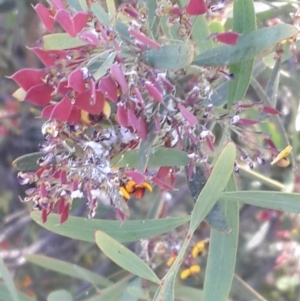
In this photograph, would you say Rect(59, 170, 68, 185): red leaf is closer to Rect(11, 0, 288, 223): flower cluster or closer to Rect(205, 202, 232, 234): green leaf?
Rect(11, 0, 288, 223): flower cluster

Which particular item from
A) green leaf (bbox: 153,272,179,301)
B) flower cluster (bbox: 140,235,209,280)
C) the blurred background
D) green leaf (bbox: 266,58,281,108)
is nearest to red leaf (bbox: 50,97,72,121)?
green leaf (bbox: 153,272,179,301)

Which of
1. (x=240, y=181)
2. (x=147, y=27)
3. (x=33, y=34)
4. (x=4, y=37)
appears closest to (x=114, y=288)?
(x=147, y=27)

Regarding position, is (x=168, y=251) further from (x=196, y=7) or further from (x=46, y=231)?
(x=46, y=231)

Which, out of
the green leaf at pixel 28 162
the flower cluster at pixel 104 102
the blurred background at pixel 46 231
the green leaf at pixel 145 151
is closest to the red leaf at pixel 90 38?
the flower cluster at pixel 104 102

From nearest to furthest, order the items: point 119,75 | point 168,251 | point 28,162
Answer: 1. point 119,75
2. point 28,162
3. point 168,251

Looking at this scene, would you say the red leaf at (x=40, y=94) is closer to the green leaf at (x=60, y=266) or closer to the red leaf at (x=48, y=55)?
the red leaf at (x=48, y=55)

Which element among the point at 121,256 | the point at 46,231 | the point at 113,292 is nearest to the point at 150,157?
the point at 121,256
